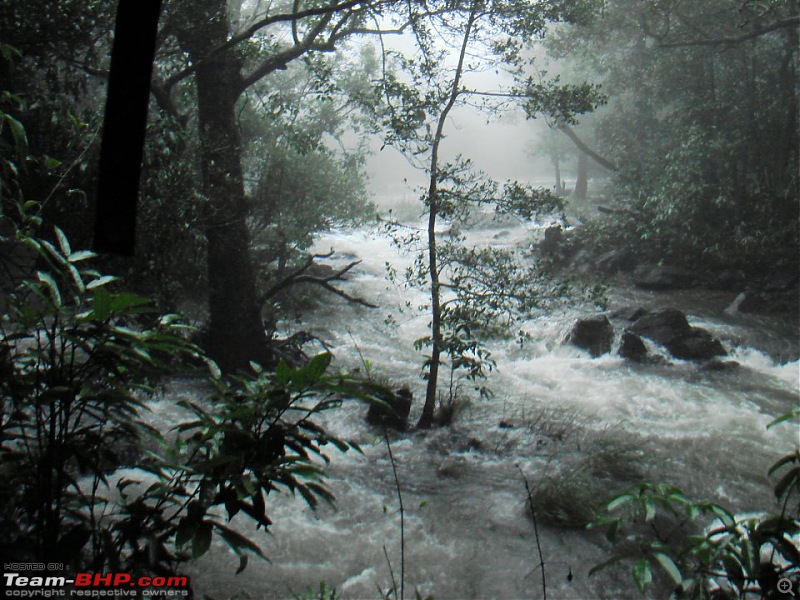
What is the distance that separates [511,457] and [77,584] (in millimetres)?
6006

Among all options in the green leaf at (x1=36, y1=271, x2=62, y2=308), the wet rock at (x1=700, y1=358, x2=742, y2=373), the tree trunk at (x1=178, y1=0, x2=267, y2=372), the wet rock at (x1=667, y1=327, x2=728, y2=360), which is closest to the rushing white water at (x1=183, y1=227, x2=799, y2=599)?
the wet rock at (x1=700, y1=358, x2=742, y2=373)

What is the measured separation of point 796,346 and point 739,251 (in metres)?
4.10

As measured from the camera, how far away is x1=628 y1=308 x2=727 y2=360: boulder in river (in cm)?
1133

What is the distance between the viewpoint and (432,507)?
603cm

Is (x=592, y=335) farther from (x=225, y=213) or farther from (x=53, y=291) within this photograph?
(x=53, y=291)

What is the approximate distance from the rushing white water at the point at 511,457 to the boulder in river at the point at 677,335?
20.4 inches

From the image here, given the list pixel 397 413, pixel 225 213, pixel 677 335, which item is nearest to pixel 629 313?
pixel 677 335

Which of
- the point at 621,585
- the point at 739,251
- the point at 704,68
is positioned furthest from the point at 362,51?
the point at 621,585

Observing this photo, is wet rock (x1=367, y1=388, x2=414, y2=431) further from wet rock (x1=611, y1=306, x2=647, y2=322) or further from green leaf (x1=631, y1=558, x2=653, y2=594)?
Answer: wet rock (x1=611, y1=306, x2=647, y2=322)

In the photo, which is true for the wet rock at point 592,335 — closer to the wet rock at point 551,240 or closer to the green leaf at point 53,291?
the wet rock at point 551,240

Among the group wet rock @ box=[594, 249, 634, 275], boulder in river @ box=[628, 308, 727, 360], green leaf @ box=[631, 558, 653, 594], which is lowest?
boulder in river @ box=[628, 308, 727, 360]

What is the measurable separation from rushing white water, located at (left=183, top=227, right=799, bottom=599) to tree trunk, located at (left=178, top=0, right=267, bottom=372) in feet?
5.45

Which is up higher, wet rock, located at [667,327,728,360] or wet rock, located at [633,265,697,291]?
wet rock, located at [633,265,697,291]

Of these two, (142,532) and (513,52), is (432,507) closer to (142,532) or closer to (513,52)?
(142,532)
